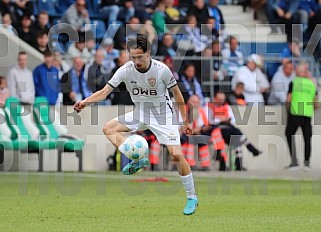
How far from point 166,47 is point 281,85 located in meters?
2.99

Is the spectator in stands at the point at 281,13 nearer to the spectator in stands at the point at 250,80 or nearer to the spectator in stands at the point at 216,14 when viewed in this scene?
the spectator in stands at the point at 216,14

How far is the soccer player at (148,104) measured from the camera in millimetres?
12258

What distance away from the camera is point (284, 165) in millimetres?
22578

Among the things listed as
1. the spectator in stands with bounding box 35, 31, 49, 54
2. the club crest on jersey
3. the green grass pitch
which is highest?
the spectator in stands with bounding box 35, 31, 49, 54

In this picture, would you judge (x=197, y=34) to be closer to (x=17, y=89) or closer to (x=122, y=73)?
(x=17, y=89)

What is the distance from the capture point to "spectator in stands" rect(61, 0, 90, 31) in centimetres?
2262

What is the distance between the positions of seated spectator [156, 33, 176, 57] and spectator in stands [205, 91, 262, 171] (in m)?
1.50

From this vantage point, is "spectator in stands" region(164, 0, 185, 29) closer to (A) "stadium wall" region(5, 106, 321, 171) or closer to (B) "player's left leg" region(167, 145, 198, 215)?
(A) "stadium wall" region(5, 106, 321, 171)

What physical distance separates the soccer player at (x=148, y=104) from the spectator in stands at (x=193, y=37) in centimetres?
970

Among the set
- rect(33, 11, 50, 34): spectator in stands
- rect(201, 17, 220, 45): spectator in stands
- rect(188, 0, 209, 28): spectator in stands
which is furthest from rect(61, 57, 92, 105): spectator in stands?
rect(188, 0, 209, 28): spectator in stands

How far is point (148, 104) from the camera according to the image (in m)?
12.9

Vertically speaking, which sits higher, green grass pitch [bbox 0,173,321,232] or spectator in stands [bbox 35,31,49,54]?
spectator in stands [bbox 35,31,49,54]

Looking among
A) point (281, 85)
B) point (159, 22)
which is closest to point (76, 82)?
point (159, 22)

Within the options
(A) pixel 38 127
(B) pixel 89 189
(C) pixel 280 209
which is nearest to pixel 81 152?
(A) pixel 38 127
